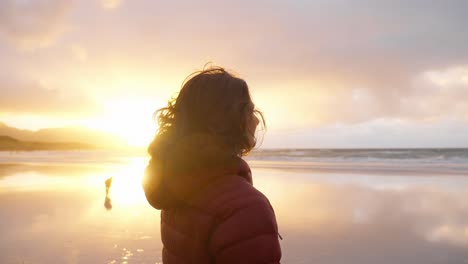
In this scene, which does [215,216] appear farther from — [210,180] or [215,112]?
[215,112]

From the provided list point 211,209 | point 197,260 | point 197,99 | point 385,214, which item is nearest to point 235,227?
point 211,209

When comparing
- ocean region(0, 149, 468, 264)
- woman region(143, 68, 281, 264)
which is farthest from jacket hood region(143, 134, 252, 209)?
ocean region(0, 149, 468, 264)

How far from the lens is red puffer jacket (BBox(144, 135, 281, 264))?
134 cm

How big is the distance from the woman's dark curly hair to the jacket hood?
3 cm

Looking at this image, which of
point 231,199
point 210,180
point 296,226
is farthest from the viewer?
point 296,226

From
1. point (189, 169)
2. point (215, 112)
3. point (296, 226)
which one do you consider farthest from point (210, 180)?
point (296, 226)

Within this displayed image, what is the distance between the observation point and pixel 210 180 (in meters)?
1.48

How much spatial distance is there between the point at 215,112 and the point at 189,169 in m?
0.25

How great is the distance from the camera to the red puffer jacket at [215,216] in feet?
4.40

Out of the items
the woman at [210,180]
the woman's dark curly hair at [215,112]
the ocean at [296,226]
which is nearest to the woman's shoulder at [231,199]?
the woman at [210,180]

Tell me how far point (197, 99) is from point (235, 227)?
21.1 inches

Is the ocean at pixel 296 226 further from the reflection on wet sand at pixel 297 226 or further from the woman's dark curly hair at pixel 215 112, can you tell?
the woman's dark curly hair at pixel 215 112

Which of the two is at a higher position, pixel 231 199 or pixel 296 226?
pixel 231 199

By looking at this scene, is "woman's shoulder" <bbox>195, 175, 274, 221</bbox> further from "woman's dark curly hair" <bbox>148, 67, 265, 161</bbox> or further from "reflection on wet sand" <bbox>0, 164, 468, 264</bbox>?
"reflection on wet sand" <bbox>0, 164, 468, 264</bbox>
